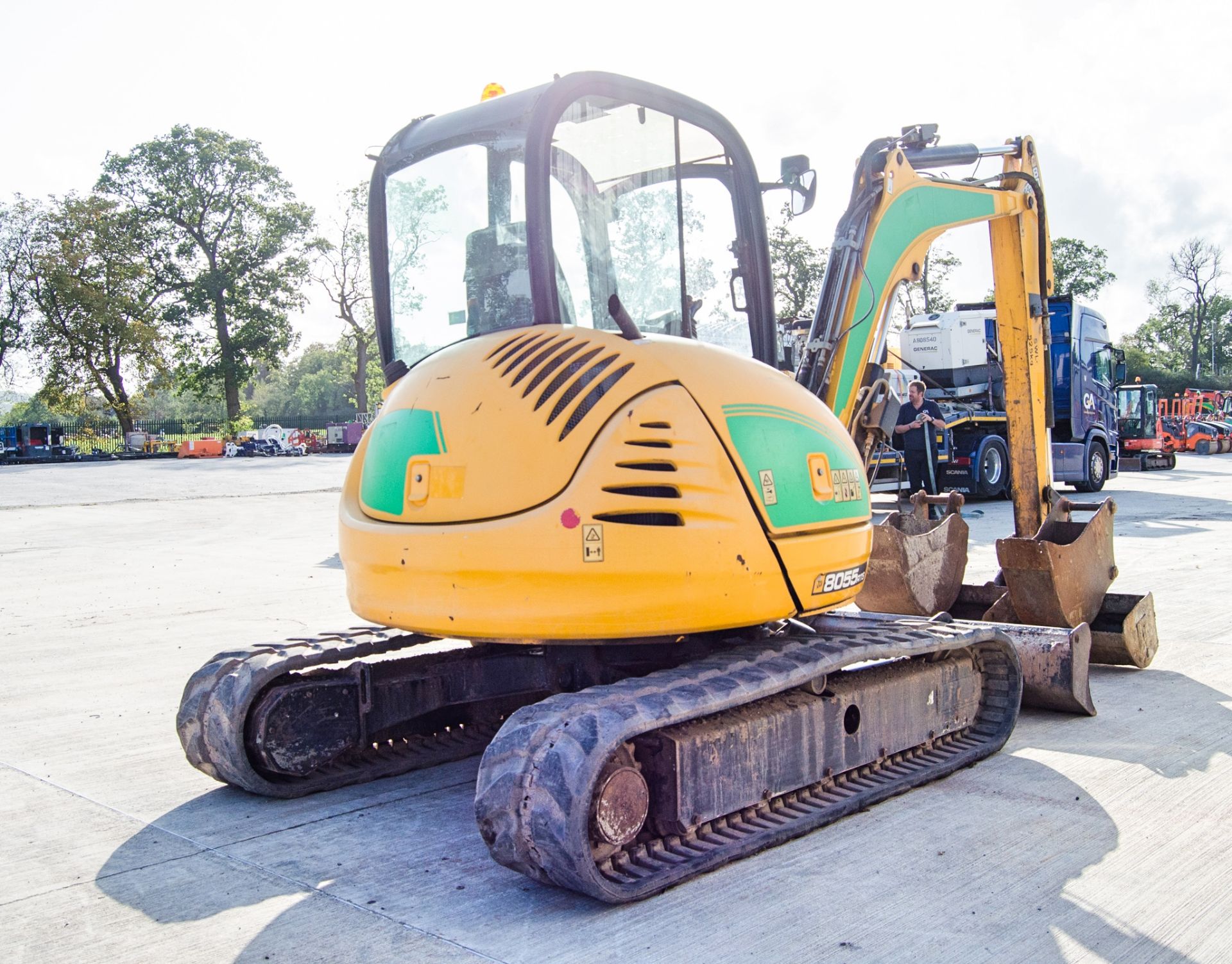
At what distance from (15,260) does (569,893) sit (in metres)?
57.9

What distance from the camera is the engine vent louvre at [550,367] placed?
3801 mm

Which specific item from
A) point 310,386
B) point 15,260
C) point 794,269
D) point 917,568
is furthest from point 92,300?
point 310,386

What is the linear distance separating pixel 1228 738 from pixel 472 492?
3680 mm

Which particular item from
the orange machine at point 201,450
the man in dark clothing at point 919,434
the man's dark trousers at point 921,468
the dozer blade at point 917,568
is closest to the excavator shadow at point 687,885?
the dozer blade at point 917,568

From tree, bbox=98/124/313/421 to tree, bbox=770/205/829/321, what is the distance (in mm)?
32700

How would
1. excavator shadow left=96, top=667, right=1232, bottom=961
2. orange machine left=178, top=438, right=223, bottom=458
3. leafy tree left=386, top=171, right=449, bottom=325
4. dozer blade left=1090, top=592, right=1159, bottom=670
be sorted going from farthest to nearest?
orange machine left=178, top=438, right=223, bottom=458
dozer blade left=1090, top=592, right=1159, bottom=670
leafy tree left=386, top=171, right=449, bottom=325
excavator shadow left=96, top=667, right=1232, bottom=961

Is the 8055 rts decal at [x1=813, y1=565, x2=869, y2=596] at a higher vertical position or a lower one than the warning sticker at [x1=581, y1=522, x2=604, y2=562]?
lower

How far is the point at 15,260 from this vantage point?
52750mm

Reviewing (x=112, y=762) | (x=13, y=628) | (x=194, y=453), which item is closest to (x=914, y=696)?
(x=112, y=762)

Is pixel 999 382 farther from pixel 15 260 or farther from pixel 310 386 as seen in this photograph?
pixel 310 386

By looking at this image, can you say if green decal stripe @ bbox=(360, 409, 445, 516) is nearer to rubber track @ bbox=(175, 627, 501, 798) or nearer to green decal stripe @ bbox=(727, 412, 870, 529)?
rubber track @ bbox=(175, 627, 501, 798)

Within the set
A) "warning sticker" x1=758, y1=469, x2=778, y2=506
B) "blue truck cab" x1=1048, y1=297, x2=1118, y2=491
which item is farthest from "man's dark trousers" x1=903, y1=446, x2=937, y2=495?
"warning sticker" x1=758, y1=469, x2=778, y2=506

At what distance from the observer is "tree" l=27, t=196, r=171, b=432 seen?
5234 cm

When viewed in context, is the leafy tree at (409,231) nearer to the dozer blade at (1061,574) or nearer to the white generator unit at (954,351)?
the dozer blade at (1061,574)
